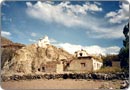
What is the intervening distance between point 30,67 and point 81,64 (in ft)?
1.67

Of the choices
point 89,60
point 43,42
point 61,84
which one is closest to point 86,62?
point 89,60

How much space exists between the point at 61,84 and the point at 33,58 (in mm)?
395

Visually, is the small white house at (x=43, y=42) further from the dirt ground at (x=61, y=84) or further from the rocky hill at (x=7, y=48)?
the dirt ground at (x=61, y=84)

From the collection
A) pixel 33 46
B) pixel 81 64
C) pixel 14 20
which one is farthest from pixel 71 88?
pixel 14 20

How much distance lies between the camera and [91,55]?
4109 millimetres

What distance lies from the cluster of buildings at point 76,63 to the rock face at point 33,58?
0.04 metres

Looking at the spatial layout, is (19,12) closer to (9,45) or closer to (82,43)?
(9,45)

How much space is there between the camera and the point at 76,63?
414cm

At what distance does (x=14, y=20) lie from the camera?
4051 mm

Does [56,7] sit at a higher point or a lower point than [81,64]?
higher

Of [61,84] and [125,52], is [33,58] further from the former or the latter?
[125,52]

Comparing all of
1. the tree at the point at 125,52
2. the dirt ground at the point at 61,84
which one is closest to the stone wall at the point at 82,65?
the dirt ground at the point at 61,84

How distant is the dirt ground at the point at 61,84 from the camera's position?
4.02m

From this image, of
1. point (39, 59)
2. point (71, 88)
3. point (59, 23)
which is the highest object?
point (59, 23)
